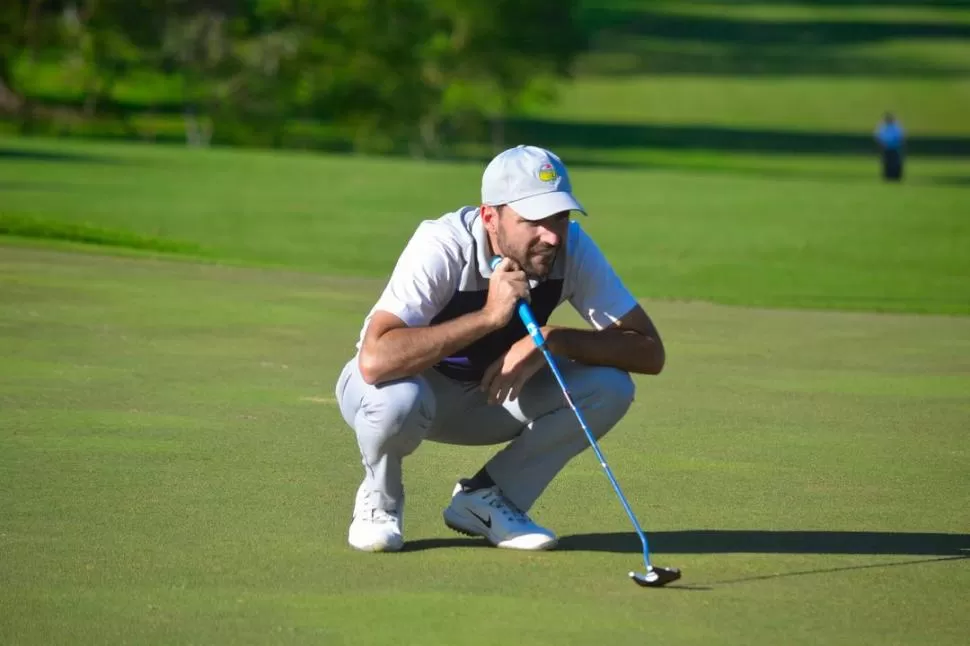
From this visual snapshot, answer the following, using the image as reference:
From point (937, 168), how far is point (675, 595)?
5114 centimetres

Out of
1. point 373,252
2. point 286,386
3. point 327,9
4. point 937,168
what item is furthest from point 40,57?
point 286,386

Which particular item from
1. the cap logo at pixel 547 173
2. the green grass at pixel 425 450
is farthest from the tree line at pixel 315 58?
the cap logo at pixel 547 173

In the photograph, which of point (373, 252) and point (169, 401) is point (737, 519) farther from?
point (373, 252)

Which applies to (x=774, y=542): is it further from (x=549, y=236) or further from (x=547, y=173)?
(x=547, y=173)

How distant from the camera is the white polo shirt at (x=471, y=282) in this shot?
21.0 ft

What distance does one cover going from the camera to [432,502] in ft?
24.9

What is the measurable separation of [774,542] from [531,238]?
1.48 meters

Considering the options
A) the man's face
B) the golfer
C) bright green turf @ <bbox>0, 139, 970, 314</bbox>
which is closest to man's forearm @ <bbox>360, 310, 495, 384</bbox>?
the golfer

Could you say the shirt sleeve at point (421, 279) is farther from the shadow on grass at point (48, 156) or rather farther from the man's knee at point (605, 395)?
the shadow on grass at point (48, 156)

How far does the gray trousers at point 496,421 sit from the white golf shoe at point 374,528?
3cm

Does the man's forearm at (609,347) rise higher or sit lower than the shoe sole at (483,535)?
higher

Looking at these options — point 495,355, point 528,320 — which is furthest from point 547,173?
point 495,355

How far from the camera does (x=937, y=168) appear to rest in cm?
5544

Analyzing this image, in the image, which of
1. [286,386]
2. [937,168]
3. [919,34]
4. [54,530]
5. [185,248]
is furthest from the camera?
[919,34]
